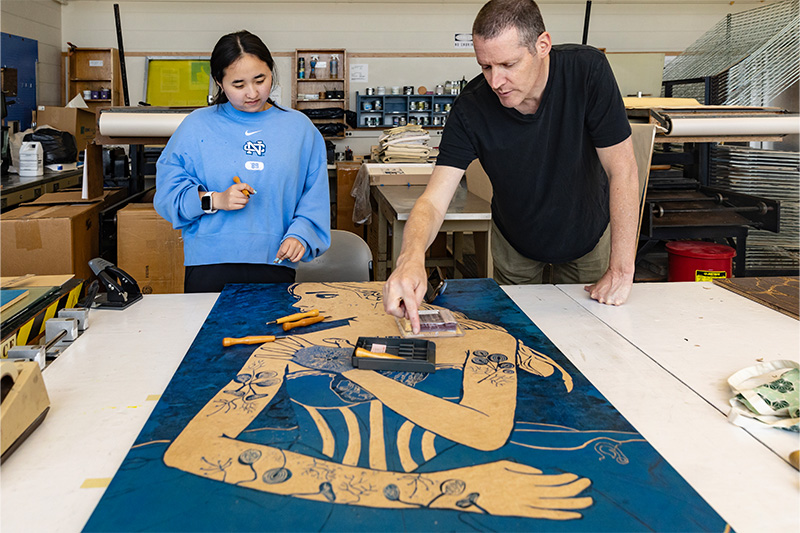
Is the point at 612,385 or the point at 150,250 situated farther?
the point at 150,250

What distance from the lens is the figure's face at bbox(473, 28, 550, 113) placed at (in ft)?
5.08

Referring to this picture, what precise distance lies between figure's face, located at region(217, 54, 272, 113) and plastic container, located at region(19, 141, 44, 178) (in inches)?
134

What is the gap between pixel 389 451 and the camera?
0.91 metres

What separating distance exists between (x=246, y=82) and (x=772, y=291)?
5.34ft

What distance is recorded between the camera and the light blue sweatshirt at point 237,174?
193cm

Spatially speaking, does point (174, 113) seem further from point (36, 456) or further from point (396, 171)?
point (36, 456)

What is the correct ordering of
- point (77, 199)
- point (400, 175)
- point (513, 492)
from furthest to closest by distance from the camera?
point (400, 175)
point (77, 199)
point (513, 492)

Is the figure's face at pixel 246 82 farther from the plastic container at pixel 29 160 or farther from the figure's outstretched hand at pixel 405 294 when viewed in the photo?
the plastic container at pixel 29 160

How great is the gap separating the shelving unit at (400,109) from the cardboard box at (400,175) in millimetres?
3482

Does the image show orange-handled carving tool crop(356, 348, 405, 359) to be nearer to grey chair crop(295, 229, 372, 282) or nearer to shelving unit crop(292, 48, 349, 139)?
grey chair crop(295, 229, 372, 282)

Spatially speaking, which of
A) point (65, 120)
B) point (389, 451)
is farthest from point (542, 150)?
point (65, 120)

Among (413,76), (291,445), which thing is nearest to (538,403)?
(291,445)

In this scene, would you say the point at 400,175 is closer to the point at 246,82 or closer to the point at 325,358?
the point at 246,82

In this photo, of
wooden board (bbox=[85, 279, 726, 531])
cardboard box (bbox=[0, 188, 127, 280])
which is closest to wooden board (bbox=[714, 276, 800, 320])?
wooden board (bbox=[85, 279, 726, 531])
